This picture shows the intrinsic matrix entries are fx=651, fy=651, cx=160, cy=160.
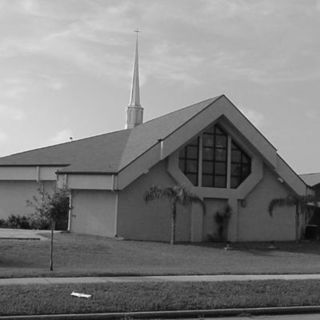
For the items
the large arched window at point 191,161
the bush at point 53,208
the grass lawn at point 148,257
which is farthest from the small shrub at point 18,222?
the bush at point 53,208

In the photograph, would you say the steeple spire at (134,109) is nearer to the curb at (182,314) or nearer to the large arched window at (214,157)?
the large arched window at (214,157)

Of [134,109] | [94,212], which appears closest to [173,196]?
[94,212]

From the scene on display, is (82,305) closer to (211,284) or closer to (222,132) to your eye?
(211,284)

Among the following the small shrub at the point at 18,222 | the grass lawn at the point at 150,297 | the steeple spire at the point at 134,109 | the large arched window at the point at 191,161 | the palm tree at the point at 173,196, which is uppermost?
the steeple spire at the point at 134,109

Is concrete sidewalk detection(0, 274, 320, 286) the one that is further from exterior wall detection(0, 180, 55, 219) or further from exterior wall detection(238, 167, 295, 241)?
exterior wall detection(0, 180, 55, 219)

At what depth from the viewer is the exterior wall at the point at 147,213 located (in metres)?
33.4

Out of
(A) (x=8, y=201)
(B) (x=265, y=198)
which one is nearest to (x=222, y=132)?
(B) (x=265, y=198)

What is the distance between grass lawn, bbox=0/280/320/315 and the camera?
12.4m

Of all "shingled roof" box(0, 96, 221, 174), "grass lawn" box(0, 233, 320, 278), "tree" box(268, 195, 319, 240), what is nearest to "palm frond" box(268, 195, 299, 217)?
"tree" box(268, 195, 319, 240)

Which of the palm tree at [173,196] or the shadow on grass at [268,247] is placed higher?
the palm tree at [173,196]

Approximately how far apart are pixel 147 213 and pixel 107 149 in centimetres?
551

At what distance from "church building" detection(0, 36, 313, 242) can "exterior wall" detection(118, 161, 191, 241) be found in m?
0.05

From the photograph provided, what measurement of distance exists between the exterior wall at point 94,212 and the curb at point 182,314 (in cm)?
2007

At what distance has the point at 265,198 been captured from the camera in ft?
122
